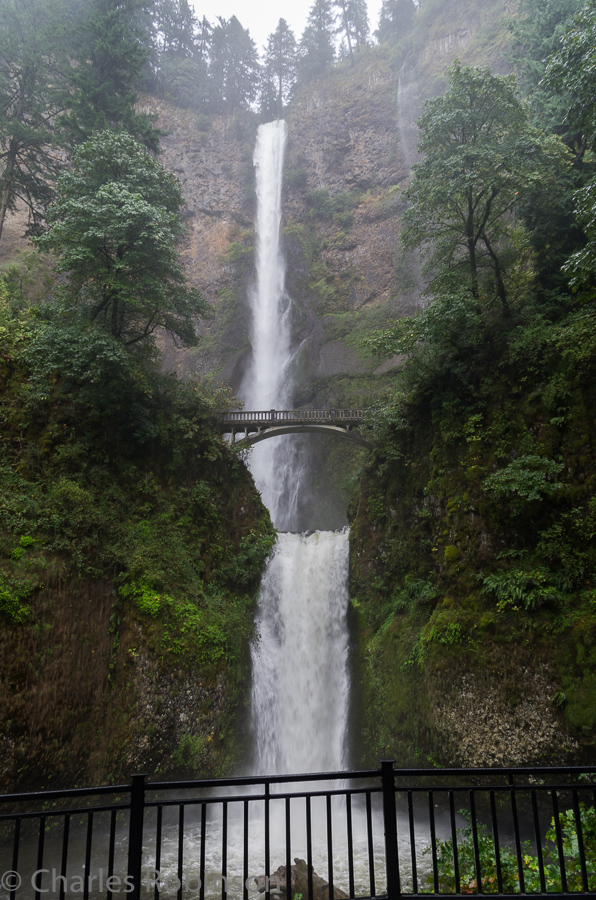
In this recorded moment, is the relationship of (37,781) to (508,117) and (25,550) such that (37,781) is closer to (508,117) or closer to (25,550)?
(25,550)

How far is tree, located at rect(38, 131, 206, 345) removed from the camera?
12.6 metres

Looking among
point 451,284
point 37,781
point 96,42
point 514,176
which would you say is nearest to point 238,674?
point 37,781

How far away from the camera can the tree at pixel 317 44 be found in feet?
145

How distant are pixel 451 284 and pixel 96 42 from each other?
596 inches

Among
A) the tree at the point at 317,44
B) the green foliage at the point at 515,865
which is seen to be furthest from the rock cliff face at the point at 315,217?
the green foliage at the point at 515,865

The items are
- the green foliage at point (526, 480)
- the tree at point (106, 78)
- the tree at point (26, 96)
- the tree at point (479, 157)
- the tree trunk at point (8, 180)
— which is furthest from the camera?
the tree at point (106, 78)

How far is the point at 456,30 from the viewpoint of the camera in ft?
121

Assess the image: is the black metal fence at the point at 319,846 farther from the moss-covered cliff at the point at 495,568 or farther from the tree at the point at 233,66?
the tree at the point at 233,66

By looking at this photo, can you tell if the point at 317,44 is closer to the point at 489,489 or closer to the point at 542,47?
the point at 542,47

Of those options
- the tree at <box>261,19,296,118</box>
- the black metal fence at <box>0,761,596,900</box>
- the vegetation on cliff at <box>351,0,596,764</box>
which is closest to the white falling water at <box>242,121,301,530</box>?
the tree at <box>261,19,296,118</box>

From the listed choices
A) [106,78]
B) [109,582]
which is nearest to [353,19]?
[106,78]

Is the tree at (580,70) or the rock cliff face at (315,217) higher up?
the rock cliff face at (315,217)

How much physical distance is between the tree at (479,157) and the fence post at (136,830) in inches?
503

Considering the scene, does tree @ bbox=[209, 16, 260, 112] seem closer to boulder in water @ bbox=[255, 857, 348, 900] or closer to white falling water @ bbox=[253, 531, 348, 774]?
white falling water @ bbox=[253, 531, 348, 774]
